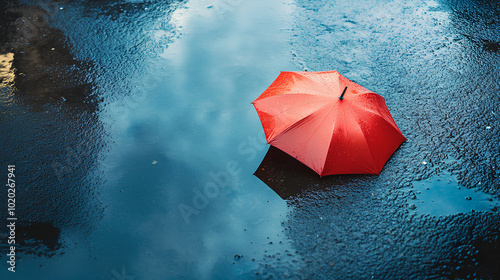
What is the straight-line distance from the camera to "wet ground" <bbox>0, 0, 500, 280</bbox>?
11.8 feet

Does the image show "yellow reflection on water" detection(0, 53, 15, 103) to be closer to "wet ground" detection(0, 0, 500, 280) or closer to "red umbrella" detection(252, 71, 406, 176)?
"wet ground" detection(0, 0, 500, 280)

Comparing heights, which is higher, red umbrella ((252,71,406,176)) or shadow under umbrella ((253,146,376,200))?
red umbrella ((252,71,406,176))

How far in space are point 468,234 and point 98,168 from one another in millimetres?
4819

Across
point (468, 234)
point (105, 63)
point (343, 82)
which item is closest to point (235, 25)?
point (105, 63)

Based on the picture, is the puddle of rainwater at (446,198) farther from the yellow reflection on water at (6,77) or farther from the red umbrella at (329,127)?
the yellow reflection on water at (6,77)

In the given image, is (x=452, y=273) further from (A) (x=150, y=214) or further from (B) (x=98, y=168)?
(B) (x=98, y=168)

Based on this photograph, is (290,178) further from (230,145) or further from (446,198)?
(446,198)

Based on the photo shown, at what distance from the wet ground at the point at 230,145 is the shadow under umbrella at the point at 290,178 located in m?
0.02

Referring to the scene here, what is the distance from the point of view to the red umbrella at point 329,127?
3705 mm

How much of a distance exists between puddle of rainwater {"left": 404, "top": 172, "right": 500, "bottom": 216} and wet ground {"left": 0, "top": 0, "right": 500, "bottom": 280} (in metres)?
0.02

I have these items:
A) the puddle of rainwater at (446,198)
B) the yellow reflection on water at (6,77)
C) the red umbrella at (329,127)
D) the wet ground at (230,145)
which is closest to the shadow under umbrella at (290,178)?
the wet ground at (230,145)

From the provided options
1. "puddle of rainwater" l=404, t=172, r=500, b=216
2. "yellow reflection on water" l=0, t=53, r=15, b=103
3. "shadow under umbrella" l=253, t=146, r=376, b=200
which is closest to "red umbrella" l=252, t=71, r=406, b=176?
"shadow under umbrella" l=253, t=146, r=376, b=200

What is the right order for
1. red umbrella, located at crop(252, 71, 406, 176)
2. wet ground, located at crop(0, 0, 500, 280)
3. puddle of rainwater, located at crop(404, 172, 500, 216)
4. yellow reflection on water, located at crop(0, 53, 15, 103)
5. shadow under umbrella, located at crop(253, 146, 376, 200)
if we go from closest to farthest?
wet ground, located at crop(0, 0, 500, 280)
red umbrella, located at crop(252, 71, 406, 176)
puddle of rainwater, located at crop(404, 172, 500, 216)
shadow under umbrella, located at crop(253, 146, 376, 200)
yellow reflection on water, located at crop(0, 53, 15, 103)

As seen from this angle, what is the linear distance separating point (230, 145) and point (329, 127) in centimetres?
154
